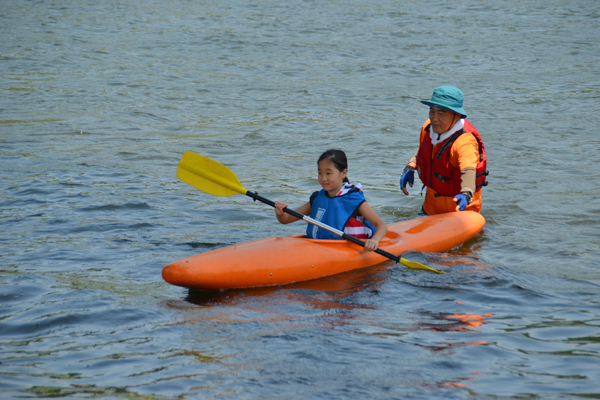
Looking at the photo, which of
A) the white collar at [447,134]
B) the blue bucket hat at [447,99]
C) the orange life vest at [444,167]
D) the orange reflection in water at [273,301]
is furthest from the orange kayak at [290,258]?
the blue bucket hat at [447,99]

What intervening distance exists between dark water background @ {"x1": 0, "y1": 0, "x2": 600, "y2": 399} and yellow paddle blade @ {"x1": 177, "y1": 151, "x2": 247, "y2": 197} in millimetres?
518

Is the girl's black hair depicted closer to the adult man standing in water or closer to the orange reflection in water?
the orange reflection in water

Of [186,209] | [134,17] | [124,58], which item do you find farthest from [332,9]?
[186,209]

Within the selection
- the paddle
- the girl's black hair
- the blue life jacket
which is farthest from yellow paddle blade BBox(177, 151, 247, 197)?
the girl's black hair

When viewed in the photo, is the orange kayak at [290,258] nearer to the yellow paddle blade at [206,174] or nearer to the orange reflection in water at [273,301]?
the orange reflection in water at [273,301]

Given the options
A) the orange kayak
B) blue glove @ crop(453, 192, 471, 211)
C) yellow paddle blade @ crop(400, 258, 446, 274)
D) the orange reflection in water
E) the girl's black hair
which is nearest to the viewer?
the orange reflection in water

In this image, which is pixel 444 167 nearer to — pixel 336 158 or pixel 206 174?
pixel 336 158

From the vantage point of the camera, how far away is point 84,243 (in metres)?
4.96

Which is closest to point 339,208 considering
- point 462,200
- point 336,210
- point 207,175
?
Result: point 336,210

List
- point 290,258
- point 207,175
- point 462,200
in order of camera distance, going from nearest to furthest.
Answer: point 290,258
point 462,200
point 207,175

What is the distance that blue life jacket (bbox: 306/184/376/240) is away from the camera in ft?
14.8

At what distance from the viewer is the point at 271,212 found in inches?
249

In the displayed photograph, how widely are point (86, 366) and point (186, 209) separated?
3.34 metres

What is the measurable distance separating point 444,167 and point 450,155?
13cm
